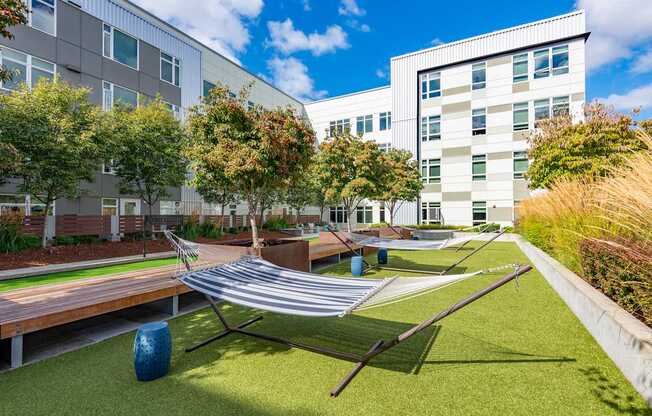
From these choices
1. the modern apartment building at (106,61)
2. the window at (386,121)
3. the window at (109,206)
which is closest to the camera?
the modern apartment building at (106,61)

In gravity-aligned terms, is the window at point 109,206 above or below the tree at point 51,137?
below

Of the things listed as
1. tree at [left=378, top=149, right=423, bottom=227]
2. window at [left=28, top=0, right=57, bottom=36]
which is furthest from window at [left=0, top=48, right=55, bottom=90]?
tree at [left=378, top=149, right=423, bottom=227]

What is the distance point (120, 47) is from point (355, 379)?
20.8m

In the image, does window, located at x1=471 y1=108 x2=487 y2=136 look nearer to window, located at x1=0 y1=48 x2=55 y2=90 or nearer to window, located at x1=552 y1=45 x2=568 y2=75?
window, located at x1=552 y1=45 x2=568 y2=75

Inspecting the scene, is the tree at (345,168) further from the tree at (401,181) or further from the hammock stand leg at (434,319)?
the hammock stand leg at (434,319)

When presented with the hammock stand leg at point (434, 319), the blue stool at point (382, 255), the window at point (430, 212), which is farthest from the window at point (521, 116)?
the hammock stand leg at point (434, 319)

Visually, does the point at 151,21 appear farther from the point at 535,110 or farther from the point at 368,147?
the point at 535,110

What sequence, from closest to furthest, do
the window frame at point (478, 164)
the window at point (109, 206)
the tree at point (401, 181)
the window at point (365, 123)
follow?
the window at point (109, 206), the tree at point (401, 181), the window frame at point (478, 164), the window at point (365, 123)

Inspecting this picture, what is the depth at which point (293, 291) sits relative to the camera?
→ 3.56 m

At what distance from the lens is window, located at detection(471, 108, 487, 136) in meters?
24.3

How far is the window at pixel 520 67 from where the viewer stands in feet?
75.8

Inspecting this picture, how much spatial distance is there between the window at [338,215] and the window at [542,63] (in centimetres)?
1867

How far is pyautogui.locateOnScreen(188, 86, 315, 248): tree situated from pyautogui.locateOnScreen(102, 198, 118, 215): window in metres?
12.0

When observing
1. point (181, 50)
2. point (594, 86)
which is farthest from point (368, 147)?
point (594, 86)
